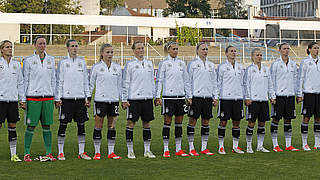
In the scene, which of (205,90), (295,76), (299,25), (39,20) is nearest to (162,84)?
(205,90)

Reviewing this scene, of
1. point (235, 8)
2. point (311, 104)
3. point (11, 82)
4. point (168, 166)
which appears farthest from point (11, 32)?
point (168, 166)

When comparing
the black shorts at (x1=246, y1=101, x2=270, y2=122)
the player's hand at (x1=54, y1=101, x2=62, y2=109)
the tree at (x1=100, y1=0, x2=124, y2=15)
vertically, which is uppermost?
the tree at (x1=100, y1=0, x2=124, y2=15)

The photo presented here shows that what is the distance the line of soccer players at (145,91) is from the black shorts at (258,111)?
0.02 m

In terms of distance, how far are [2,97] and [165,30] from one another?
2217 inches

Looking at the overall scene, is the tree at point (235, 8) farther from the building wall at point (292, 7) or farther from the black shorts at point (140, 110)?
the black shorts at point (140, 110)

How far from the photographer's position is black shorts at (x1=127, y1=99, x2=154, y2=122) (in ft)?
31.6

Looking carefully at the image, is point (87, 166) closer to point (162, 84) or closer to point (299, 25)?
point (162, 84)

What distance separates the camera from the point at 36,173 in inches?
332

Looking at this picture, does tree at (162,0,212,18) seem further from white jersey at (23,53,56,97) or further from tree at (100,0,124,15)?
white jersey at (23,53,56,97)

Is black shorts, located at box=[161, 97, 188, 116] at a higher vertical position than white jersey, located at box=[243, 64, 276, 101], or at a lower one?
lower

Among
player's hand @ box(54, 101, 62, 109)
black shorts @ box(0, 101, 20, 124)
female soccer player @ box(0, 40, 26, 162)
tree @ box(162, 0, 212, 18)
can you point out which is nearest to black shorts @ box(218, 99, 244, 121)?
player's hand @ box(54, 101, 62, 109)

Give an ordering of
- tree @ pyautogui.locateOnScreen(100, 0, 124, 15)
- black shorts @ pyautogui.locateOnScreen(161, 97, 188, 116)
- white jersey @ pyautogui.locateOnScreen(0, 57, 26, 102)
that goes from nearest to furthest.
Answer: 1. white jersey @ pyautogui.locateOnScreen(0, 57, 26, 102)
2. black shorts @ pyautogui.locateOnScreen(161, 97, 188, 116)
3. tree @ pyautogui.locateOnScreen(100, 0, 124, 15)

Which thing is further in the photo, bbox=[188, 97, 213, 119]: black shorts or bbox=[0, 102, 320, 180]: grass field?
bbox=[188, 97, 213, 119]: black shorts

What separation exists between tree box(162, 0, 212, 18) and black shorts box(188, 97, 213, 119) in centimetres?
7343
